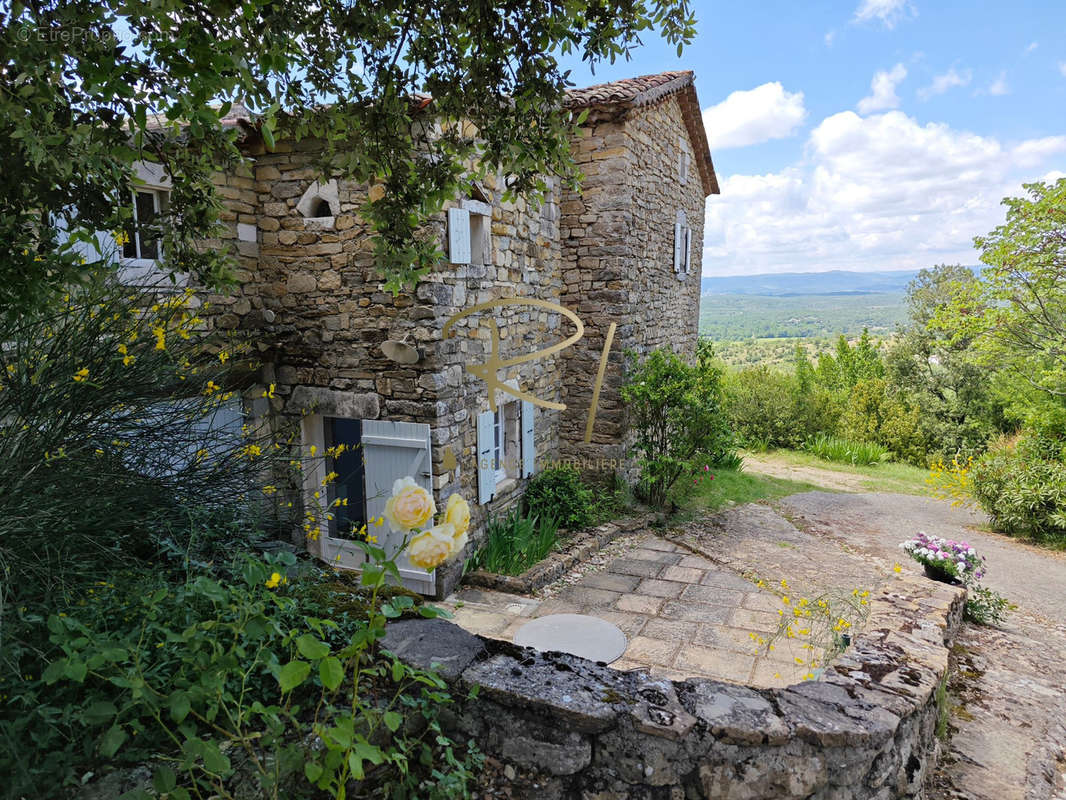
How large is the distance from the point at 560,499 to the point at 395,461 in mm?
2482

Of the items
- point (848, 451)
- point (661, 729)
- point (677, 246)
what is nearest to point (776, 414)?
point (848, 451)

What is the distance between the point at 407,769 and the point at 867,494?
11202mm

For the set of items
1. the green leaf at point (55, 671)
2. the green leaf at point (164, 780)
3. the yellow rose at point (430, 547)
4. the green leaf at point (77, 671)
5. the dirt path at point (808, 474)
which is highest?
the yellow rose at point (430, 547)

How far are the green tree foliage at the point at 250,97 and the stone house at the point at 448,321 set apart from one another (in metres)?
2.46

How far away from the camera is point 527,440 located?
754cm

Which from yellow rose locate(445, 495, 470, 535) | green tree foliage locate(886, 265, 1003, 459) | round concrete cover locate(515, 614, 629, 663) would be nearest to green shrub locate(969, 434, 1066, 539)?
green tree foliage locate(886, 265, 1003, 459)

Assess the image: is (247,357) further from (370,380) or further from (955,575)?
(955,575)

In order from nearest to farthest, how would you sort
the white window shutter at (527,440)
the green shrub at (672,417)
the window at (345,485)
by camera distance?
the window at (345,485) → the white window shutter at (527,440) → the green shrub at (672,417)

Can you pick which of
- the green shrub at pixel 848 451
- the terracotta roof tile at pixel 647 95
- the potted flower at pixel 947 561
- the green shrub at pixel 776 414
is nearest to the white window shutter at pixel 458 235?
the terracotta roof tile at pixel 647 95

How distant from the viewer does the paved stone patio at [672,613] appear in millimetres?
4586

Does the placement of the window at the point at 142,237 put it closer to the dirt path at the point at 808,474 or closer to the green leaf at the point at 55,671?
the green leaf at the point at 55,671

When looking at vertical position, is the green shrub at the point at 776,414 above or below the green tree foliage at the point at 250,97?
below

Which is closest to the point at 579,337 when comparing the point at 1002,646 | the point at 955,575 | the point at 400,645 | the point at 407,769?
the point at 955,575

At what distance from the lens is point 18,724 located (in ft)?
5.30
